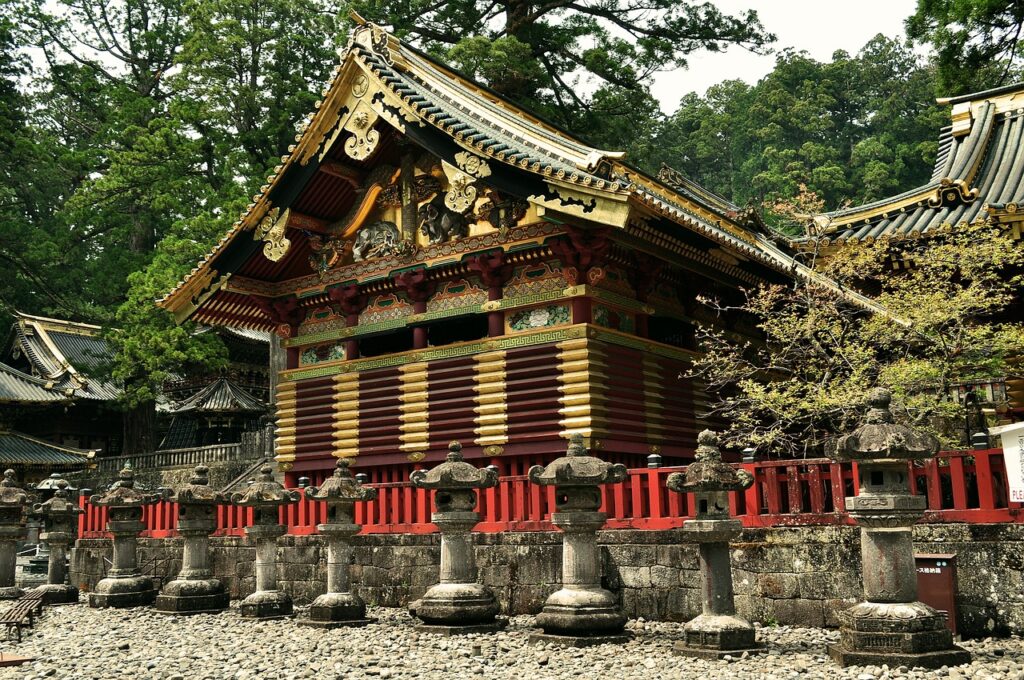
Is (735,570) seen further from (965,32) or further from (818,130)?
(818,130)

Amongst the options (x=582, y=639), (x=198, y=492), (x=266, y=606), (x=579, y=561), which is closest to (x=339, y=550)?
(x=266, y=606)

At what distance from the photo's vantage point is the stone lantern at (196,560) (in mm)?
14797

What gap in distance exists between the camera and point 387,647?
1063cm

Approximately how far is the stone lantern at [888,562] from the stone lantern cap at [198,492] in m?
10.3

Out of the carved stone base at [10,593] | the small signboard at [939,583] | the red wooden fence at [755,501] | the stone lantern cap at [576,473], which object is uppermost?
the stone lantern cap at [576,473]

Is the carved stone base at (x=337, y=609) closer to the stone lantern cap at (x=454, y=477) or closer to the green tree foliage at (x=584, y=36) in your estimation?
A: the stone lantern cap at (x=454, y=477)

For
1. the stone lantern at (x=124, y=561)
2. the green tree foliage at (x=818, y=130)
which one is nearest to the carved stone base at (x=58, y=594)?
the stone lantern at (x=124, y=561)

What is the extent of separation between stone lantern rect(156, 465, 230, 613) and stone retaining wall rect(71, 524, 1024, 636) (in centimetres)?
144

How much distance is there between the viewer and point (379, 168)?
18.4 metres

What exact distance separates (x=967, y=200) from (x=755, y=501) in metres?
9.21

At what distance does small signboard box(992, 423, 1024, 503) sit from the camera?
902 cm

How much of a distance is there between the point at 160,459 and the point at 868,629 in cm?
3172

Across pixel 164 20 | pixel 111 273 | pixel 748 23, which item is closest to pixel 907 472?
pixel 748 23

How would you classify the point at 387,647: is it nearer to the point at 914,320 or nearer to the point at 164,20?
the point at 914,320
